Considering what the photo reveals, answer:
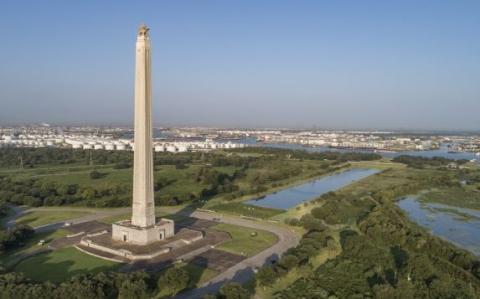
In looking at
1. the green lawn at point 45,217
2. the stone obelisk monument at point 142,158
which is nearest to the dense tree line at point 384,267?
the stone obelisk monument at point 142,158

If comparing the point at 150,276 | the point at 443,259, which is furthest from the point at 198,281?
the point at 443,259

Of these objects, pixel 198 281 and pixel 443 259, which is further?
pixel 443 259

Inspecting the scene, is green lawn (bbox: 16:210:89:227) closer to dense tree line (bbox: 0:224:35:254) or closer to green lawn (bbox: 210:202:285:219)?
dense tree line (bbox: 0:224:35:254)

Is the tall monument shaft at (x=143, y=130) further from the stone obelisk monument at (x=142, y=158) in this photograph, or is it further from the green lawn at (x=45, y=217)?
the green lawn at (x=45, y=217)

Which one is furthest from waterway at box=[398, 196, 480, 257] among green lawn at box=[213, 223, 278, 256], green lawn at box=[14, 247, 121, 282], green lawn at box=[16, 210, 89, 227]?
A: green lawn at box=[16, 210, 89, 227]

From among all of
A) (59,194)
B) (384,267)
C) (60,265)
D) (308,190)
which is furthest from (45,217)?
(308,190)

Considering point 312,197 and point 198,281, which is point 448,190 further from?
point 198,281
